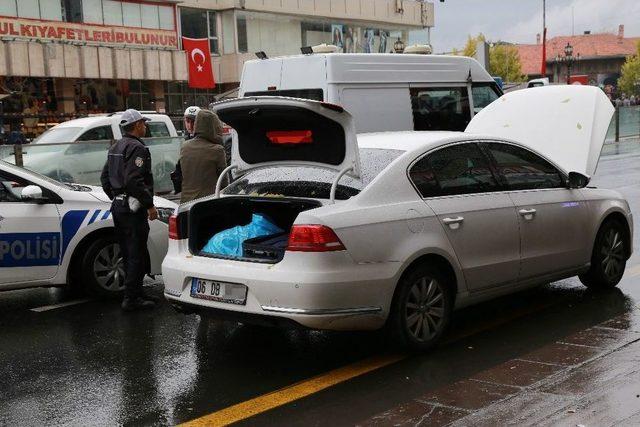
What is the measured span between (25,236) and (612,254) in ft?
17.5

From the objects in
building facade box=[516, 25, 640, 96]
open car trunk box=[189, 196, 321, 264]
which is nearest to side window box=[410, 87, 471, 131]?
open car trunk box=[189, 196, 321, 264]

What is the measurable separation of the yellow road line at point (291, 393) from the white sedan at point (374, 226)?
0.96ft

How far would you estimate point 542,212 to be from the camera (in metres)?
6.95

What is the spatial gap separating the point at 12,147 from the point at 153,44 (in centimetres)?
2827

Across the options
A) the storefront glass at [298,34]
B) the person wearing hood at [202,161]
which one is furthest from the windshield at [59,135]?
the storefront glass at [298,34]

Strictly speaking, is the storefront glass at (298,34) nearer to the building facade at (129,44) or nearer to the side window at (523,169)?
the building facade at (129,44)

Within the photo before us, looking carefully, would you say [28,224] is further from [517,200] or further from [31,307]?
[517,200]

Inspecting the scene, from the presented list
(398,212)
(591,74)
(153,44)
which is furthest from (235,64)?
(591,74)

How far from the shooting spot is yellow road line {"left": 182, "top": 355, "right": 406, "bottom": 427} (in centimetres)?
486

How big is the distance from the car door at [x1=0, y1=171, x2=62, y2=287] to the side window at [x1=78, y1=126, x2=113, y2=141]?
721cm

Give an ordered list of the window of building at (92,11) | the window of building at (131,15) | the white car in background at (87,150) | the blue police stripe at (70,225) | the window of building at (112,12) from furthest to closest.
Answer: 1. the window of building at (131,15)
2. the window of building at (112,12)
3. the window of building at (92,11)
4. the white car in background at (87,150)
5. the blue police stripe at (70,225)

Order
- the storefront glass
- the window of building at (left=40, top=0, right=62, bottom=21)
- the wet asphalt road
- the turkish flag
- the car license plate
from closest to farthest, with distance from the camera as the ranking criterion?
the wet asphalt road < the car license plate < the window of building at (left=40, top=0, right=62, bottom=21) < the turkish flag < the storefront glass

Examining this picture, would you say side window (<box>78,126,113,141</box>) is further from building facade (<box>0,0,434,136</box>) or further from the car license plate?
building facade (<box>0,0,434,136</box>)

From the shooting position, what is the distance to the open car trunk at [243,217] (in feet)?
19.8
